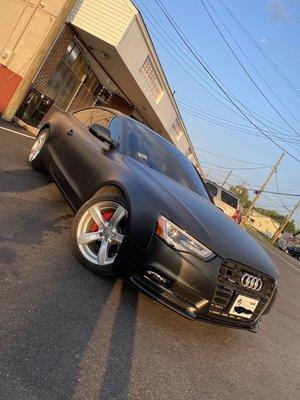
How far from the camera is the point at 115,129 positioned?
18.3 feet

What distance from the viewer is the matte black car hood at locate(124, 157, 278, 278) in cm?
392

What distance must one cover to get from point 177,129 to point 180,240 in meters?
27.9

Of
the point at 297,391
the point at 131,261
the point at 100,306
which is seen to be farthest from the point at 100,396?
the point at 297,391

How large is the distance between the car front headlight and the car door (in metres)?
1.45

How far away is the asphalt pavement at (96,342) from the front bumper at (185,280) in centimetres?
30

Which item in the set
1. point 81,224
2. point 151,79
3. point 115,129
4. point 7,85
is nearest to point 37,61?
point 7,85

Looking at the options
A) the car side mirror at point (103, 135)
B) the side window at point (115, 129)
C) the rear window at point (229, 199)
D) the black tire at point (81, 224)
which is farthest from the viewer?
the rear window at point (229, 199)

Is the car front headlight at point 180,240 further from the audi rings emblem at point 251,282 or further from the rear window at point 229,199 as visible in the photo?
the rear window at point 229,199

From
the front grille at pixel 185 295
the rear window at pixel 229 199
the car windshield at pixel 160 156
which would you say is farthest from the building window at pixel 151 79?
the front grille at pixel 185 295

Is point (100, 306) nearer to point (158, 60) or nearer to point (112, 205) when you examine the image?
point (112, 205)

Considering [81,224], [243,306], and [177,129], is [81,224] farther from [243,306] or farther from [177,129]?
[177,129]

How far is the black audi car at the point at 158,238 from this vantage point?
3.81 m

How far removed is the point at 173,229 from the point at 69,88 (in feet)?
50.2

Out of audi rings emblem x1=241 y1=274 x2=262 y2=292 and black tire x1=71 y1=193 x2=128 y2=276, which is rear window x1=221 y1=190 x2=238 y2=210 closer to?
black tire x1=71 y1=193 x2=128 y2=276
